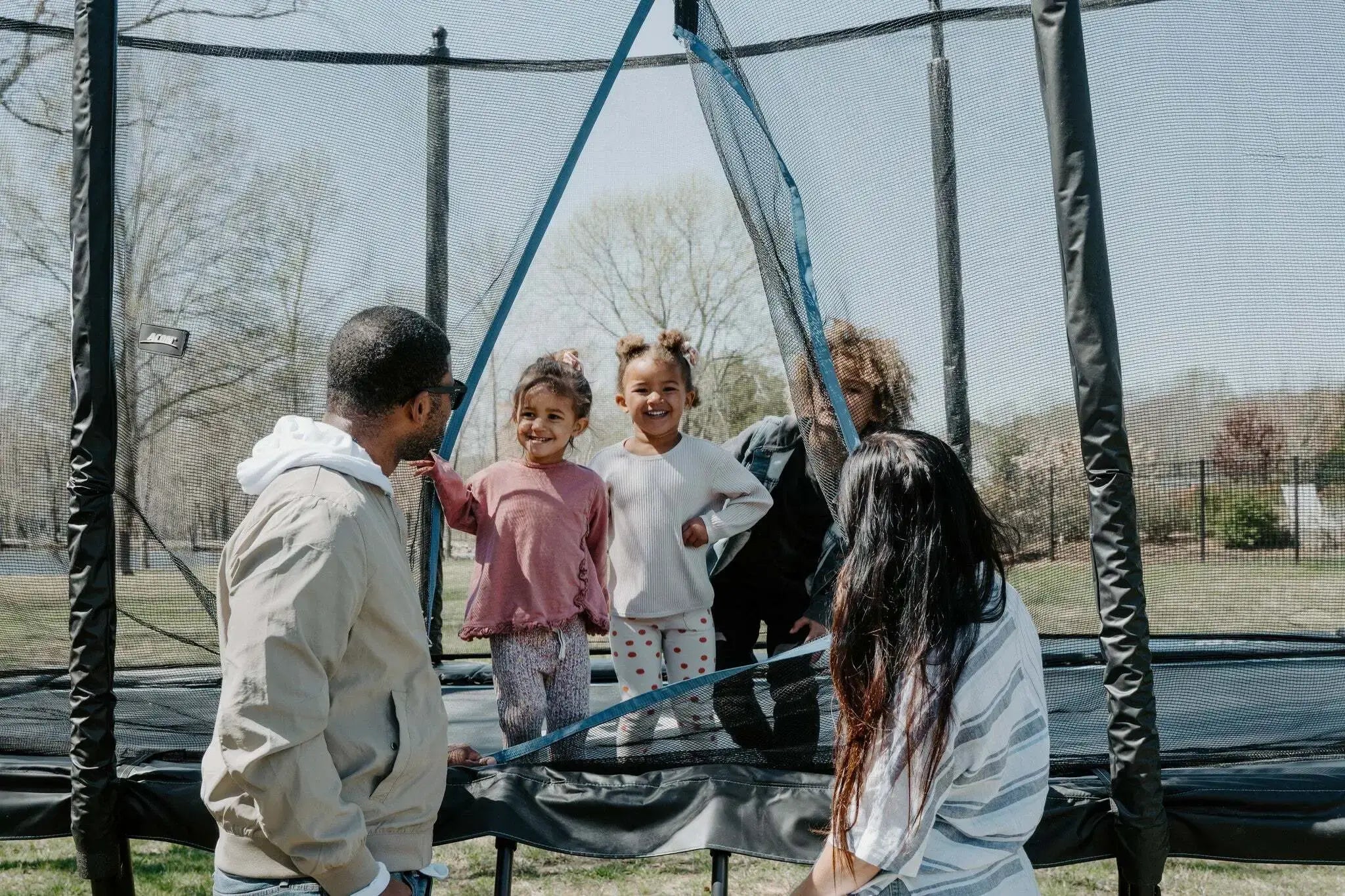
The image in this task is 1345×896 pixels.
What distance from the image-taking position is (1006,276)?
236cm

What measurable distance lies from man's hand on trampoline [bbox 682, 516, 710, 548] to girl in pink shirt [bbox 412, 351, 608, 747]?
0.24 m

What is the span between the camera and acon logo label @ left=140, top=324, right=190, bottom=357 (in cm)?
244

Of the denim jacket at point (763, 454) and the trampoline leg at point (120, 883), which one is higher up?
the denim jacket at point (763, 454)

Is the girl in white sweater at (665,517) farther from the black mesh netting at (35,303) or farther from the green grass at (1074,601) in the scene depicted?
the black mesh netting at (35,303)

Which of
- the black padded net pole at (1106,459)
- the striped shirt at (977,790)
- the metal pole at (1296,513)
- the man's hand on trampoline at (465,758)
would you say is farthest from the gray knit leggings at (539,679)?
the metal pole at (1296,513)

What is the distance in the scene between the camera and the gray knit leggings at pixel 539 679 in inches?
102

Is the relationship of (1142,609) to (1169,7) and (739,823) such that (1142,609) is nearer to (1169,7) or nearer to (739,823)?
(739,823)

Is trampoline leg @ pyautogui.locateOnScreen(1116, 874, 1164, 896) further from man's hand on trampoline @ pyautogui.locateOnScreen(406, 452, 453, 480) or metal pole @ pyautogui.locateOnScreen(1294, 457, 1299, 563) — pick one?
man's hand on trampoline @ pyautogui.locateOnScreen(406, 452, 453, 480)

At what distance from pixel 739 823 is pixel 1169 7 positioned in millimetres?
1986

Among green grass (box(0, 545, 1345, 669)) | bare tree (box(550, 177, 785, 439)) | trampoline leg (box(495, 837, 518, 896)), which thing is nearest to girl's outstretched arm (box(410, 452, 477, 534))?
green grass (box(0, 545, 1345, 669))

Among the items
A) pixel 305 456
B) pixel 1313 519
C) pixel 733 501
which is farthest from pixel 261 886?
pixel 1313 519

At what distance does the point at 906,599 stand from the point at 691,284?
9.58 feet

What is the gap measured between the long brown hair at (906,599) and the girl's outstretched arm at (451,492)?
1.44 meters

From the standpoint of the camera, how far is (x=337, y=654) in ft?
4.54
